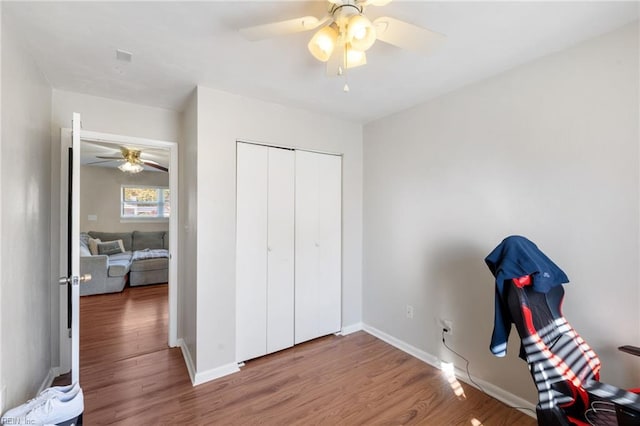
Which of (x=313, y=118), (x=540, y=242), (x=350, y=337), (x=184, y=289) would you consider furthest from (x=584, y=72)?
(x=184, y=289)

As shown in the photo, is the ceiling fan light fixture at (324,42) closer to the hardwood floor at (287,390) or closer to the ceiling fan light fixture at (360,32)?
the ceiling fan light fixture at (360,32)

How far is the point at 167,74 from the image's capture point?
2051mm

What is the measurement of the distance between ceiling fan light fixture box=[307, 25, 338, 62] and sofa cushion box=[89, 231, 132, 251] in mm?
6683

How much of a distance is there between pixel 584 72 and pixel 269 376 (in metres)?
3.11

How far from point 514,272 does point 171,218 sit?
9.64 ft

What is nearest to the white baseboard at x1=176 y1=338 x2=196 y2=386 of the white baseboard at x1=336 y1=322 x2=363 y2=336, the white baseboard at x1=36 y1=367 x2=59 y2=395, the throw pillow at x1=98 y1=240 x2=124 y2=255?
the white baseboard at x1=36 y1=367 x2=59 y2=395

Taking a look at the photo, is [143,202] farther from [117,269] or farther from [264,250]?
[264,250]

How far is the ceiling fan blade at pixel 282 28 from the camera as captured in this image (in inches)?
47.4

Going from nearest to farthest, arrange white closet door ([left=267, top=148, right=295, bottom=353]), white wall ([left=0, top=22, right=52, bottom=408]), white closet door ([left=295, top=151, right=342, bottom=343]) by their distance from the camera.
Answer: white wall ([left=0, top=22, right=52, bottom=408]) → white closet door ([left=267, top=148, right=295, bottom=353]) → white closet door ([left=295, top=151, right=342, bottom=343])

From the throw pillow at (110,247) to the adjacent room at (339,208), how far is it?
2.70m

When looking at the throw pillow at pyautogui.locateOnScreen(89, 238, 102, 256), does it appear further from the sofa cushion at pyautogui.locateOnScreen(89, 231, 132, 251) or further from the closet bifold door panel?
the closet bifold door panel

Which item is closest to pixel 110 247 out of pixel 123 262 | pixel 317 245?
pixel 123 262

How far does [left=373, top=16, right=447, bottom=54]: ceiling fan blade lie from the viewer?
1.22 meters

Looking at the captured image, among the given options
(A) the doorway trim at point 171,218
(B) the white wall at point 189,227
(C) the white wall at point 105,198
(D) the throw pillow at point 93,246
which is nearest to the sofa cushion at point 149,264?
(D) the throw pillow at point 93,246
